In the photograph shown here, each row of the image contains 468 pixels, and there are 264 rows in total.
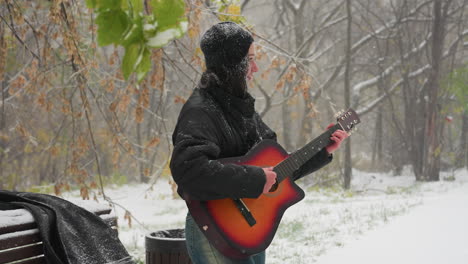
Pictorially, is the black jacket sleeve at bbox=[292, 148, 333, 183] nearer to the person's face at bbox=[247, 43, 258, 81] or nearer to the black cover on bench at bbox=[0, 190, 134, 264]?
the person's face at bbox=[247, 43, 258, 81]

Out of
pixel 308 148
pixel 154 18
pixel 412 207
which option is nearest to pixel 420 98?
pixel 412 207

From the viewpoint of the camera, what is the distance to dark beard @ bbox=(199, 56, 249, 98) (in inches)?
85.5

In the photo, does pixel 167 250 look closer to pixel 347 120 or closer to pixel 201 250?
pixel 201 250

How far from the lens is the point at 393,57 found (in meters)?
16.3

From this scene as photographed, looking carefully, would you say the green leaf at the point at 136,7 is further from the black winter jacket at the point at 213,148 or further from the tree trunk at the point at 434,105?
the tree trunk at the point at 434,105

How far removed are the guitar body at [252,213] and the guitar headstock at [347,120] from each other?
555 mm

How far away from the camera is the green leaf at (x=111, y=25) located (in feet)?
2.38

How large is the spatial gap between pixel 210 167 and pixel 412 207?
720 centimetres

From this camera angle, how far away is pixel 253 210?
222 cm

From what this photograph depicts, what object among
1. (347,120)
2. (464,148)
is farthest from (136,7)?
(464,148)

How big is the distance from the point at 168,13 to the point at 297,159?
5.82 ft

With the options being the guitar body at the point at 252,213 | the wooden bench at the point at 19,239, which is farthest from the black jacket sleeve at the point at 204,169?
the wooden bench at the point at 19,239

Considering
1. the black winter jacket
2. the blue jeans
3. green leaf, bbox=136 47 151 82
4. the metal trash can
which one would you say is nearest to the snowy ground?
the metal trash can

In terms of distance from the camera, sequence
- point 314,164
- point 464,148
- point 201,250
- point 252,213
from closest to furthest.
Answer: point 201,250 < point 252,213 < point 314,164 < point 464,148
